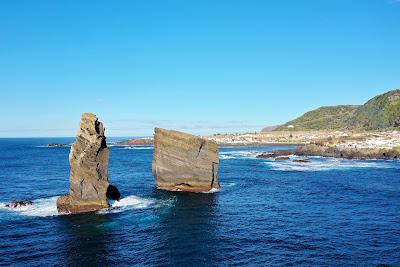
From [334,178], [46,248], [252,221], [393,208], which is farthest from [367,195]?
[46,248]

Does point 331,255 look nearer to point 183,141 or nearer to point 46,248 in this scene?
point 46,248

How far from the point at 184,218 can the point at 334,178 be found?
4488cm

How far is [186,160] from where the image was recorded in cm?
6831

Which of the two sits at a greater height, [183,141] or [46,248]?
[183,141]

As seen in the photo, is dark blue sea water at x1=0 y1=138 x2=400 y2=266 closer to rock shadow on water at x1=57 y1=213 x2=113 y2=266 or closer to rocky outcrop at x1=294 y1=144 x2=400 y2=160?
rock shadow on water at x1=57 y1=213 x2=113 y2=266

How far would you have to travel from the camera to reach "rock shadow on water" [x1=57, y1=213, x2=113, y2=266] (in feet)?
116

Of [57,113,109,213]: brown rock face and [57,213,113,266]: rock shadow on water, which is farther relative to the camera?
[57,113,109,213]: brown rock face

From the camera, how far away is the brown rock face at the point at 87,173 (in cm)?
5331

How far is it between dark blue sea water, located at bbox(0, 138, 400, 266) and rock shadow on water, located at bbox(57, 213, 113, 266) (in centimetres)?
9

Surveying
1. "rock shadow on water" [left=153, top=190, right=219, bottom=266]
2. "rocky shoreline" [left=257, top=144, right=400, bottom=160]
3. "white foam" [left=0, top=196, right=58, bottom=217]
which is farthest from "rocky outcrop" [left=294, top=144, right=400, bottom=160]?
"white foam" [left=0, top=196, right=58, bottom=217]

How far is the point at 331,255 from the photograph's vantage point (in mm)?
35781

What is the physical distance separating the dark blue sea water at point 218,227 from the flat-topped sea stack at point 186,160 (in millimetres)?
3151

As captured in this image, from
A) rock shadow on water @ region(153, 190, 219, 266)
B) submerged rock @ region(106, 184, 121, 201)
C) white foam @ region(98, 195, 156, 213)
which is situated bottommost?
rock shadow on water @ region(153, 190, 219, 266)

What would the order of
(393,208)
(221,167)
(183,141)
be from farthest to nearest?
(221,167) < (183,141) < (393,208)
